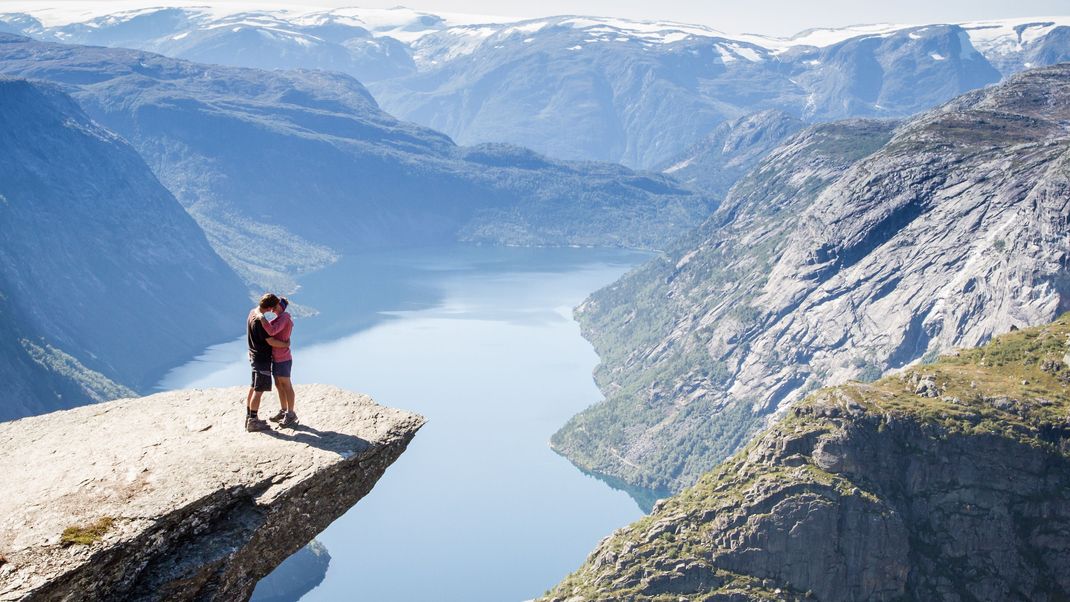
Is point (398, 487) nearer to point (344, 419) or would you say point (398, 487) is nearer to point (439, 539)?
point (439, 539)

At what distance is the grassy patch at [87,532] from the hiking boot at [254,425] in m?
4.95

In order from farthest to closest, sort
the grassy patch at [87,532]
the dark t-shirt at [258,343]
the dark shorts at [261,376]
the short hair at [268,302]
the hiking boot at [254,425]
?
1. the short hair at [268,302]
2. the dark t-shirt at [258,343]
3. the dark shorts at [261,376]
4. the hiking boot at [254,425]
5. the grassy patch at [87,532]

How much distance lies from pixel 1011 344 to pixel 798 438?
25913 millimetres

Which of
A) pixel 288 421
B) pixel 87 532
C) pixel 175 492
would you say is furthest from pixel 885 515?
pixel 87 532

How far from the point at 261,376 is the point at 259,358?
53 cm

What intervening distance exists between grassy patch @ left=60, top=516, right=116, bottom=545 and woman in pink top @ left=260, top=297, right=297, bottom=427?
5.47 metres

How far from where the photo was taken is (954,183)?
19638cm

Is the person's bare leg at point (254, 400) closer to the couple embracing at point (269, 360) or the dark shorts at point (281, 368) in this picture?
the couple embracing at point (269, 360)

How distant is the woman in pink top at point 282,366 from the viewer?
24.7m

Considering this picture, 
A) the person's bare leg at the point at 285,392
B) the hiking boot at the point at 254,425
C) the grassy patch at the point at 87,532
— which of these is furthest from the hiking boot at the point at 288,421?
the grassy patch at the point at 87,532

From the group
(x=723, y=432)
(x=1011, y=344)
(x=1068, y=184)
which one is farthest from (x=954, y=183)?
(x=1011, y=344)

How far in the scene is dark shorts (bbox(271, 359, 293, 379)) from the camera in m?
24.9

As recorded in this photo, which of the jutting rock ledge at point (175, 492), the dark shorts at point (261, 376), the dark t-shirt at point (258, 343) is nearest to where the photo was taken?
the jutting rock ledge at point (175, 492)

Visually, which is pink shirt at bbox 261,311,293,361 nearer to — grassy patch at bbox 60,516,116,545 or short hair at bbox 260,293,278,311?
short hair at bbox 260,293,278,311
